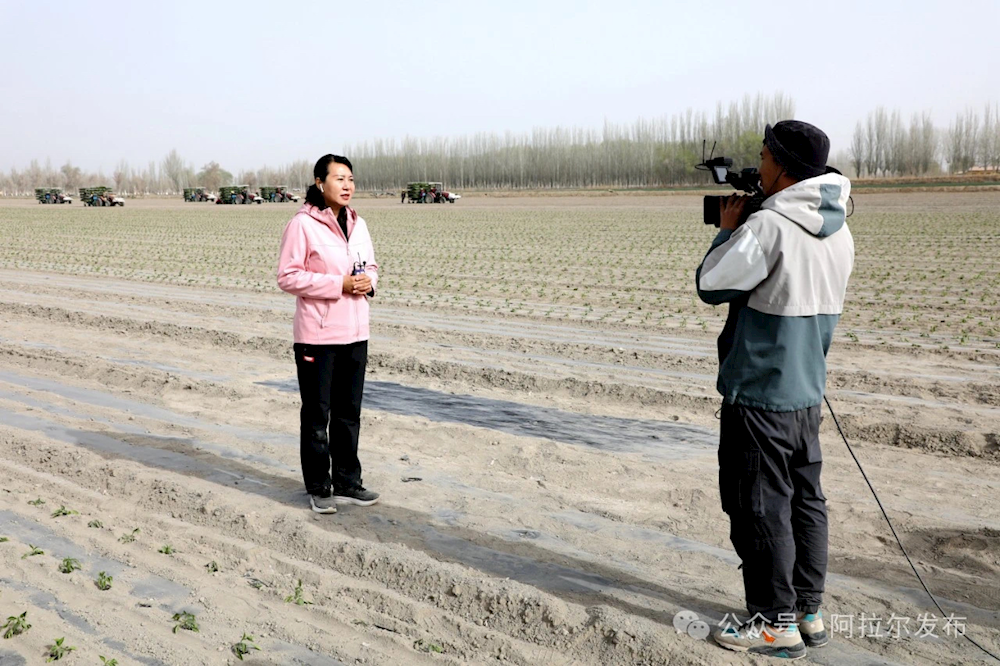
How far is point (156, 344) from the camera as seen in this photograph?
32.3 feet

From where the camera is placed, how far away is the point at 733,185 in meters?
3.29

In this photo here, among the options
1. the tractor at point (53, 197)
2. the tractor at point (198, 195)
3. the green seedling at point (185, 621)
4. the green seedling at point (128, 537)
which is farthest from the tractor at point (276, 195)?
the green seedling at point (185, 621)

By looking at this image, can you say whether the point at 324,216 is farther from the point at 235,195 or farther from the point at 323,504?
the point at 235,195

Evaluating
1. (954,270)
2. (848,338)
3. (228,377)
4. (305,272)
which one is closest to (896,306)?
(848,338)

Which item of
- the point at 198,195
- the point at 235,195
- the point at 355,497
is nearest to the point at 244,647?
the point at 355,497

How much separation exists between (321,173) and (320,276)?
52 cm

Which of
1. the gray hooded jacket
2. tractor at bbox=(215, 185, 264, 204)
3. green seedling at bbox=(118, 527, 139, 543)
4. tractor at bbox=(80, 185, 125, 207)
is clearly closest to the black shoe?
green seedling at bbox=(118, 527, 139, 543)

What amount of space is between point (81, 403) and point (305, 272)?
140 inches

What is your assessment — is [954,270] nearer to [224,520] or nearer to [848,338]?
[848,338]

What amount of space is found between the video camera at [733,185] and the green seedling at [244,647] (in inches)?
89.3

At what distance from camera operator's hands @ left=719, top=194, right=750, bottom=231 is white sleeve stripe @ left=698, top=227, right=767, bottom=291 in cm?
11

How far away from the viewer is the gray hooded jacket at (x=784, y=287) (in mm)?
3053

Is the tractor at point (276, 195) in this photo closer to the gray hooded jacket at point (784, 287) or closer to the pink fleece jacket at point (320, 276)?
the pink fleece jacket at point (320, 276)

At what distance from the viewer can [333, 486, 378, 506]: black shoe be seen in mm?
4898
